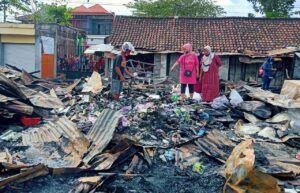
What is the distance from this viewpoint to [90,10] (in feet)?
111

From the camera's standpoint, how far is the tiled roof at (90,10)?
3319 centimetres

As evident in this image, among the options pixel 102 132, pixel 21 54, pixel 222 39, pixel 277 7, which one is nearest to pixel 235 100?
pixel 102 132

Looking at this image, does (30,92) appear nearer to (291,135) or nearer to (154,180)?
(154,180)

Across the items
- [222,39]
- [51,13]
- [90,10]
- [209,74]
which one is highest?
[90,10]

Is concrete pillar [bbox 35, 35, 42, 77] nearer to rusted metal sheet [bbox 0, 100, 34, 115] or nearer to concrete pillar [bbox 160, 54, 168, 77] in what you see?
concrete pillar [bbox 160, 54, 168, 77]

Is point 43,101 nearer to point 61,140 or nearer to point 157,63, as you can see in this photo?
point 61,140

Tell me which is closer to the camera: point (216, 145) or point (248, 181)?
point (248, 181)

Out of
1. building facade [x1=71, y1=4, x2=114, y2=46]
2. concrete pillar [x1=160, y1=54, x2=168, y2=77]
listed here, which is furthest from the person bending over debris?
building facade [x1=71, y1=4, x2=114, y2=46]

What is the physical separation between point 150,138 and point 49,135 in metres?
1.94

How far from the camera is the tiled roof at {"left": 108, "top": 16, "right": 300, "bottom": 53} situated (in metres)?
17.6

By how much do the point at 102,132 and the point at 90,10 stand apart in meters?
30.1

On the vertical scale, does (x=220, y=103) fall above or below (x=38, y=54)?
below

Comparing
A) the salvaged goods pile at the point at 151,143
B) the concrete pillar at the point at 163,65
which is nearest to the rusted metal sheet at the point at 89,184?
the salvaged goods pile at the point at 151,143

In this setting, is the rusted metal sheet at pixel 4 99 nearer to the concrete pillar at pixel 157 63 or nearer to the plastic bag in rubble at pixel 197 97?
the plastic bag in rubble at pixel 197 97
